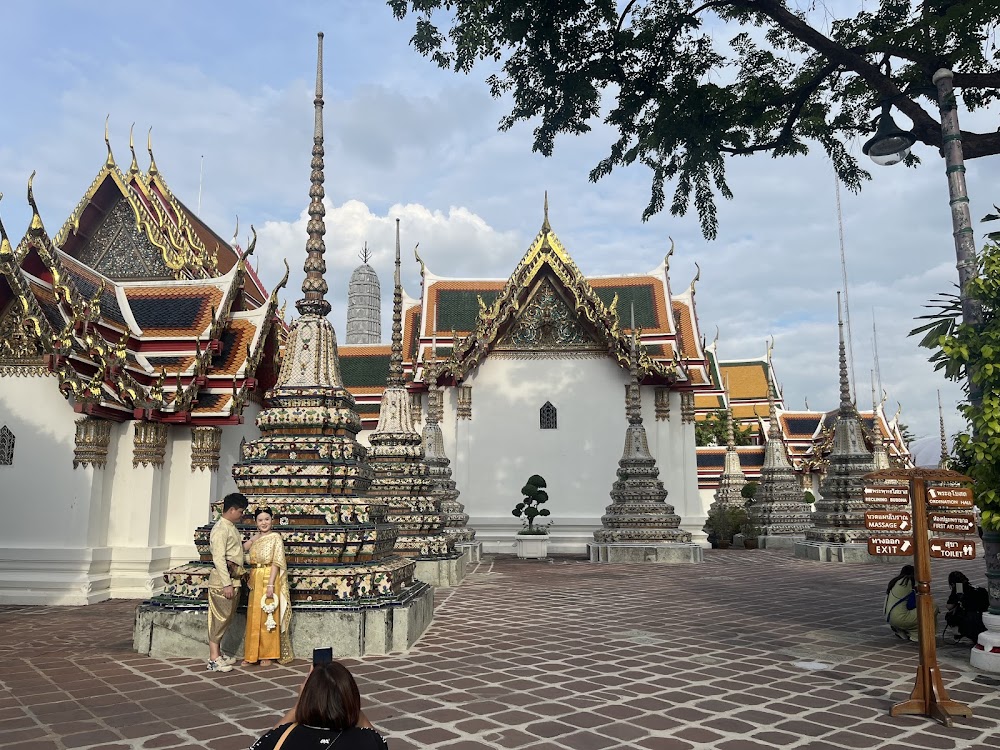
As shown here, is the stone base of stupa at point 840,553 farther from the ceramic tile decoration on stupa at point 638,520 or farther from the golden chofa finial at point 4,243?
the golden chofa finial at point 4,243

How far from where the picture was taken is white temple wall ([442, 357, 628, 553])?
20.2m

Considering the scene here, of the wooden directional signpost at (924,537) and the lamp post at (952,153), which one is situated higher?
the lamp post at (952,153)

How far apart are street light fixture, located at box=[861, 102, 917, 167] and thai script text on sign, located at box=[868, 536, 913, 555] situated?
3.35 metres

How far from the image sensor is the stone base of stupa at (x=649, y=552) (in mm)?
16188

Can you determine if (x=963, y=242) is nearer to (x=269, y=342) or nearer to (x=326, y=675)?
(x=326, y=675)

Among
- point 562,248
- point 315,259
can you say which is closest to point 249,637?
point 315,259

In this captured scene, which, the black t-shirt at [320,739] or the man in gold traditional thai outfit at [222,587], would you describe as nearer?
the black t-shirt at [320,739]

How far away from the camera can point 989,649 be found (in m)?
5.86

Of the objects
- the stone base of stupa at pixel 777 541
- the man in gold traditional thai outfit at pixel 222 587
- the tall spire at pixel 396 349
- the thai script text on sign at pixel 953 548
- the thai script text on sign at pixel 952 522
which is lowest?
the stone base of stupa at pixel 777 541

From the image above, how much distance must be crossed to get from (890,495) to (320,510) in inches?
182

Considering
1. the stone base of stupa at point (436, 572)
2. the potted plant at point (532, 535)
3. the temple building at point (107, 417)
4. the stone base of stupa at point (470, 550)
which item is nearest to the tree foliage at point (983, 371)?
the stone base of stupa at point (436, 572)

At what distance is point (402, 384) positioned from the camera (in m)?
12.7

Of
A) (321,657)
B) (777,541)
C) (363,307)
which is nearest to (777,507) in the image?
(777,541)

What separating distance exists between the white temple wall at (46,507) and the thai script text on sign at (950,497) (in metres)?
10.2
